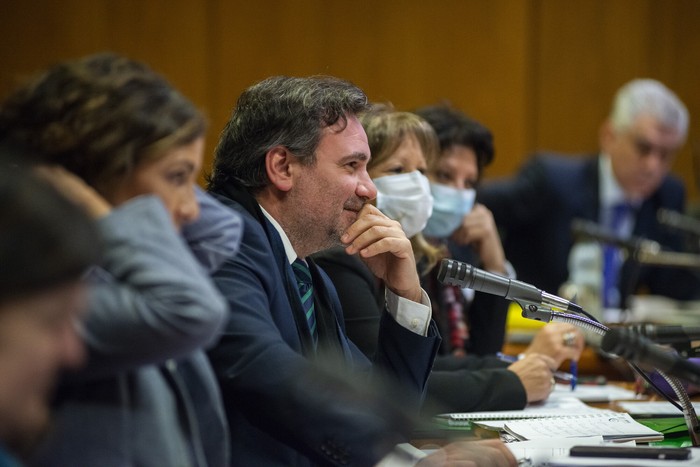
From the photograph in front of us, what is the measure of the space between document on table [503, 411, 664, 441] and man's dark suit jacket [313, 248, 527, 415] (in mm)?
255

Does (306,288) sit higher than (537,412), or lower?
higher

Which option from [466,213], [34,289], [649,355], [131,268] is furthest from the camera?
[466,213]

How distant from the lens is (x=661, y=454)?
1721 mm

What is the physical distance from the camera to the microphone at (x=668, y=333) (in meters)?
1.83

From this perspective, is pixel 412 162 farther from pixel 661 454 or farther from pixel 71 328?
pixel 71 328

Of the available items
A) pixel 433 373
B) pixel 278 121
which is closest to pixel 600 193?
pixel 433 373

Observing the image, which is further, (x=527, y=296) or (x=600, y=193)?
(x=600, y=193)

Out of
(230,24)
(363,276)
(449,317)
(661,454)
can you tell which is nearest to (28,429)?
(661,454)

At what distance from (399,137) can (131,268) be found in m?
1.51

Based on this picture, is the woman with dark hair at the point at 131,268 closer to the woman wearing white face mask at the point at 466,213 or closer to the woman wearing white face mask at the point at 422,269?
the woman wearing white face mask at the point at 422,269

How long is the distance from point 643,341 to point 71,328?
91 cm

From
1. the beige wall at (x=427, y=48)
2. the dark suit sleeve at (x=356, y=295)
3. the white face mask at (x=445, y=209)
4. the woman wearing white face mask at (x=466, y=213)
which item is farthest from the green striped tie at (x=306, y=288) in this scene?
the beige wall at (x=427, y=48)

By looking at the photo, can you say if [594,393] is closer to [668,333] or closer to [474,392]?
[474,392]

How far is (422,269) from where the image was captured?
2.79 meters
